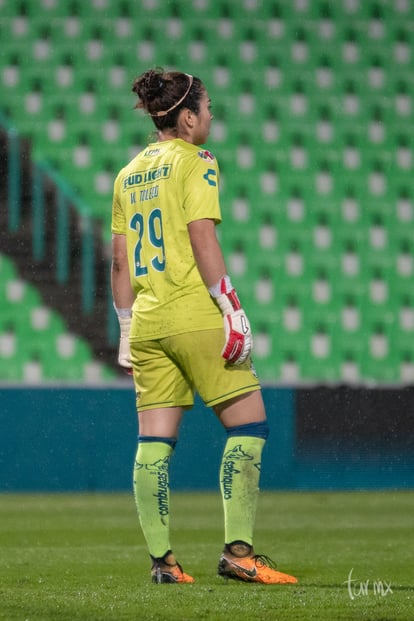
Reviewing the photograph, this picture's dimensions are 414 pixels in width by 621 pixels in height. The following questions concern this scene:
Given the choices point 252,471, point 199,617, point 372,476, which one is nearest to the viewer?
point 199,617

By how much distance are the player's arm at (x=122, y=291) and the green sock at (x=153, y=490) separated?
12.3 inches

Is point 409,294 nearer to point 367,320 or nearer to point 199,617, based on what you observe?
point 367,320

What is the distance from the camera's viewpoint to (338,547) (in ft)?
14.6

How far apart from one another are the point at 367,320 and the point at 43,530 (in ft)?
13.9

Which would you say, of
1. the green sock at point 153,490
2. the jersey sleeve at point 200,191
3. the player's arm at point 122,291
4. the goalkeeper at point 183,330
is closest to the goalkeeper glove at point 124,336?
the player's arm at point 122,291

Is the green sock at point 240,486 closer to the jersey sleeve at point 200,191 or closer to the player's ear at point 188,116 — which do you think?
the jersey sleeve at point 200,191

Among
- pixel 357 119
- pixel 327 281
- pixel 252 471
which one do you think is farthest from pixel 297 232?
pixel 252 471

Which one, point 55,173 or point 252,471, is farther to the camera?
point 55,173

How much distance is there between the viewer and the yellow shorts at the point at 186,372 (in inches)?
117

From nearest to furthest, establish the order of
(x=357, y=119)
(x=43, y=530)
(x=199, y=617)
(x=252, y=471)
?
(x=199, y=617), (x=252, y=471), (x=43, y=530), (x=357, y=119)

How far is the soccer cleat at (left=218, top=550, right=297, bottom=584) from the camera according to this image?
2.96m

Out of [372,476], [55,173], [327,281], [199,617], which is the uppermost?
[55,173]

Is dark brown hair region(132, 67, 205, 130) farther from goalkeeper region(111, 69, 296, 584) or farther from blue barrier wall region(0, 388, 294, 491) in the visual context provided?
blue barrier wall region(0, 388, 294, 491)

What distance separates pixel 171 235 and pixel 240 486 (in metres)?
0.65
